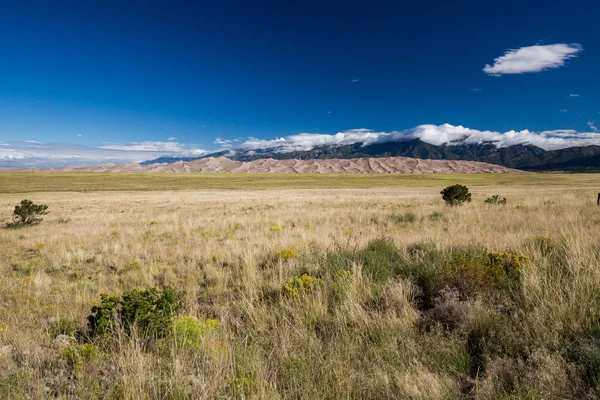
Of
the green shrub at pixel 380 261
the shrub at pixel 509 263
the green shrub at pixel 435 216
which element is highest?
the shrub at pixel 509 263

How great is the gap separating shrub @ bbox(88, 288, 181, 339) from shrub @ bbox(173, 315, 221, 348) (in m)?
0.18

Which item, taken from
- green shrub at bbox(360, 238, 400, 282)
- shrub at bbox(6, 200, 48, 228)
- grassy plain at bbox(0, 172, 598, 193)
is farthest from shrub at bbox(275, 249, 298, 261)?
grassy plain at bbox(0, 172, 598, 193)

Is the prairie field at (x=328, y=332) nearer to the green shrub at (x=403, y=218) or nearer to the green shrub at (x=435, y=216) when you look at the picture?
the green shrub at (x=435, y=216)

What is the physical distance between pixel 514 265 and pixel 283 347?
4119 millimetres

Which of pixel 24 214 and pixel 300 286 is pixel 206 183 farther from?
pixel 300 286

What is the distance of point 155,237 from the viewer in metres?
11.8

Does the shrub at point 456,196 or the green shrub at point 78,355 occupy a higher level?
the shrub at point 456,196

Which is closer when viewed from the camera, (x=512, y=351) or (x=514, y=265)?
(x=512, y=351)

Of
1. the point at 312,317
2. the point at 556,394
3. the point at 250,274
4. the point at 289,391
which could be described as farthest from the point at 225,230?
the point at 556,394

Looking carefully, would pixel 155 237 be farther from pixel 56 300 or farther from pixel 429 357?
pixel 429 357

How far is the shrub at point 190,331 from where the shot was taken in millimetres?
3369

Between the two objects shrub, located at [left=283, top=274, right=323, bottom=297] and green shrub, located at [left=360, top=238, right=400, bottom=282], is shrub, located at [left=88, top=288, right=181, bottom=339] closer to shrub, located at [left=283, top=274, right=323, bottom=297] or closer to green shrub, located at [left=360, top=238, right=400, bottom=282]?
shrub, located at [left=283, top=274, right=323, bottom=297]

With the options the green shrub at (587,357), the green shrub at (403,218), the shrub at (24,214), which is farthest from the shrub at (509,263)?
the shrub at (24,214)

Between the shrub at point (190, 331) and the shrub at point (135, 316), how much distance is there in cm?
18
